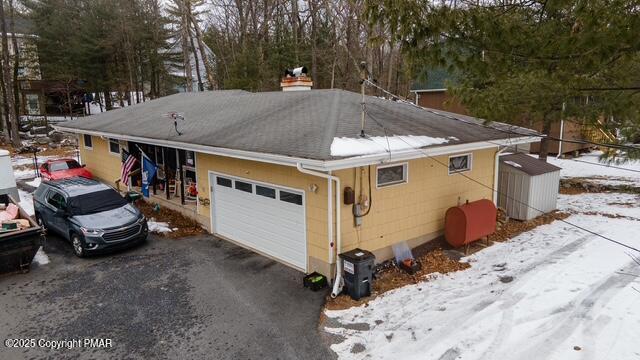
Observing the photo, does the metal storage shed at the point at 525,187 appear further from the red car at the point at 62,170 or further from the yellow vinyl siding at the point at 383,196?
the red car at the point at 62,170

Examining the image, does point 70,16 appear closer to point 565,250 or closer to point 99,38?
point 99,38

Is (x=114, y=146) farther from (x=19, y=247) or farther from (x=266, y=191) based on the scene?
(x=266, y=191)

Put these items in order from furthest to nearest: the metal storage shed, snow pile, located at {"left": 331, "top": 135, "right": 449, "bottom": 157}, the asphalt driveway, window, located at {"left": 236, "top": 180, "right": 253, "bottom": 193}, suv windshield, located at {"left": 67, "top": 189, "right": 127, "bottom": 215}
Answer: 1. the metal storage shed
2. suv windshield, located at {"left": 67, "top": 189, "right": 127, "bottom": 215}
3. window, located at {"left": 236, "top": 180, "right": 253, "bottom": 193}
4. snow pile, located at {"left": 331, "top": 135, "right": 449, "bottom": 157}
5. the asphalt driveway

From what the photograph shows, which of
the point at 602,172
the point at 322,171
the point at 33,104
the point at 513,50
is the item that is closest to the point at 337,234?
the point at 322,171

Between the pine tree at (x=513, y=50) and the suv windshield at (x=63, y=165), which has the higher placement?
the pine tree at (x=513, y=50)

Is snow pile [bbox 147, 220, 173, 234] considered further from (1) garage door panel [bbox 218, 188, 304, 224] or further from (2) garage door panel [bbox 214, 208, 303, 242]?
(1) garage door panel [bbox 218, 188, 304, 224]

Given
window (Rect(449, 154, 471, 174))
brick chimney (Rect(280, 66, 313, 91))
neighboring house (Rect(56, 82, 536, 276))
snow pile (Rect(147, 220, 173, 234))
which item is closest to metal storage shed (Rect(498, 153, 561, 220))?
neighboring house (Rect(56, 82, 536, 276))

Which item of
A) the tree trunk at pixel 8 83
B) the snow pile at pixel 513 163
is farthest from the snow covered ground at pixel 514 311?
the tree trunk at pixel 8 83
